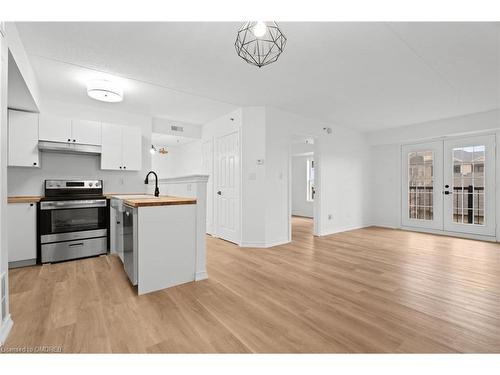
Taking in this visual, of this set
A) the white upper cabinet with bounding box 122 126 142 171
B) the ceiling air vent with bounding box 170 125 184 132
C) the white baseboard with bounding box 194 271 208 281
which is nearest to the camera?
the white baseboard with bounding box 194 271 208 281

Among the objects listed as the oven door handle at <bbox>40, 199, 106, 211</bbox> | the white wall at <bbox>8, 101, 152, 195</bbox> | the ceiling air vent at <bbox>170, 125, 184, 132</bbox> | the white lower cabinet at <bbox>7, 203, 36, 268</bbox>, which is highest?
the ceiling air vent at <bbox>170, 125, 184, 132</bbox>

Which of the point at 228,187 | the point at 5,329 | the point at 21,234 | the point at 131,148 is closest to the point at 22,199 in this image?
the point at 21,234

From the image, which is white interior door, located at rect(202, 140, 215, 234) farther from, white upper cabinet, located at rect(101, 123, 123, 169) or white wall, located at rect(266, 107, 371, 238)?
white upper cabinet, located at rect(101, 123, 123, 169)

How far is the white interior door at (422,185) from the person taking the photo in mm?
5430

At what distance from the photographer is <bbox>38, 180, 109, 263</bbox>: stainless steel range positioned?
318 cm

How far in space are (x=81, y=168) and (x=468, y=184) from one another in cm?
772

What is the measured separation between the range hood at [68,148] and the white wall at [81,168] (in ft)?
0.79

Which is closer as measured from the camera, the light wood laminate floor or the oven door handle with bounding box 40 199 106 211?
the light wood laminate floor

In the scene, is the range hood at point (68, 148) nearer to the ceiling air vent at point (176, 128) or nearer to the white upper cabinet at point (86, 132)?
the white upper cabinet at point (86, 132)

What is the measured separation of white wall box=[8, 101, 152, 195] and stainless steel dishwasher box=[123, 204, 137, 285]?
200 centimetres

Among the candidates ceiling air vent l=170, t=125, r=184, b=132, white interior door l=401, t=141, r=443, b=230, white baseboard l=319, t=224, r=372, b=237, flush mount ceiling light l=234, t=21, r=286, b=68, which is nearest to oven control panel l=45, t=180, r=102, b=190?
ceiling air vent l=170, t=125, r=184, b=132

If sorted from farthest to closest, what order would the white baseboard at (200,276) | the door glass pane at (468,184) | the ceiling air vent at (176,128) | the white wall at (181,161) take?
the white wall at (181,161), the ceiling air vent at (176,128), the door glass pane at (468,184), the white baseboard at (200,276)

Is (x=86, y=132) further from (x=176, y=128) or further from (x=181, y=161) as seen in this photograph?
(x=181, y=161)

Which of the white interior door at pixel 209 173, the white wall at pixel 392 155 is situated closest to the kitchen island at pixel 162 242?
the white interior door at pixel 209 173
